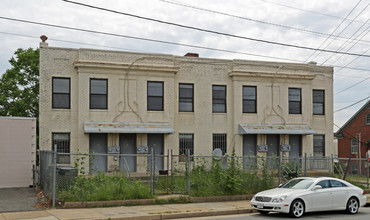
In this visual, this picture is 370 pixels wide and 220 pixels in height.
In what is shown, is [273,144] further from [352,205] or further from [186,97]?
[352,205]

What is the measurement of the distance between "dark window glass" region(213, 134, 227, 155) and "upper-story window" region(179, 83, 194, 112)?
2.23 meters

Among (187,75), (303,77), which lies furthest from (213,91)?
(303,77)

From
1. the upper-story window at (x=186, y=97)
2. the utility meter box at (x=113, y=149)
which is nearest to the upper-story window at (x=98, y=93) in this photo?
the utility meter box at (x=113, y=149)

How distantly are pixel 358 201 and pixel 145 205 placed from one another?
298 inches

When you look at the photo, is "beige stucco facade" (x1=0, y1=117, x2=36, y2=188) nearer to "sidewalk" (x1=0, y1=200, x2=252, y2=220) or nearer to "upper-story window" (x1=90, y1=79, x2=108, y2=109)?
"upper-story window" (x1=90, y1=79, x2=108, y2=109)

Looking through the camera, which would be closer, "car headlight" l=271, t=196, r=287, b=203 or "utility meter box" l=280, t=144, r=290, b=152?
"car headlight" l=271, t=196, r=287, b=203

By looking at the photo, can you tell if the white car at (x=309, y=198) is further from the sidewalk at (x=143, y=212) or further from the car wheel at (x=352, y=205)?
the sidewalk at (x=143, y=212)

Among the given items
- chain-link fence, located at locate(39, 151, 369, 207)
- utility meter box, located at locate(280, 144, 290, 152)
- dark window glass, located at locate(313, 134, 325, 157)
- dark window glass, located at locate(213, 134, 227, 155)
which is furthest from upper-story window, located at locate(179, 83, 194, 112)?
dark window glass, located at locate(313, 134, 325, 157)

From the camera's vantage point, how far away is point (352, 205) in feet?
52.0

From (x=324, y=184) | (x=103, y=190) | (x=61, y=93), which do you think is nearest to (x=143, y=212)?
(x=103, y=190)

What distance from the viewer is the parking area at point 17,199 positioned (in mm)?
15227

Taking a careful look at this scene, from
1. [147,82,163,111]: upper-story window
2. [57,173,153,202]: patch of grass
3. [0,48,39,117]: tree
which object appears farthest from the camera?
[0,48,39,117]: tree

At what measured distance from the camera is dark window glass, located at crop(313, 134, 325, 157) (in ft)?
94.5

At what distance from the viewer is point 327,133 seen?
29.0 m
